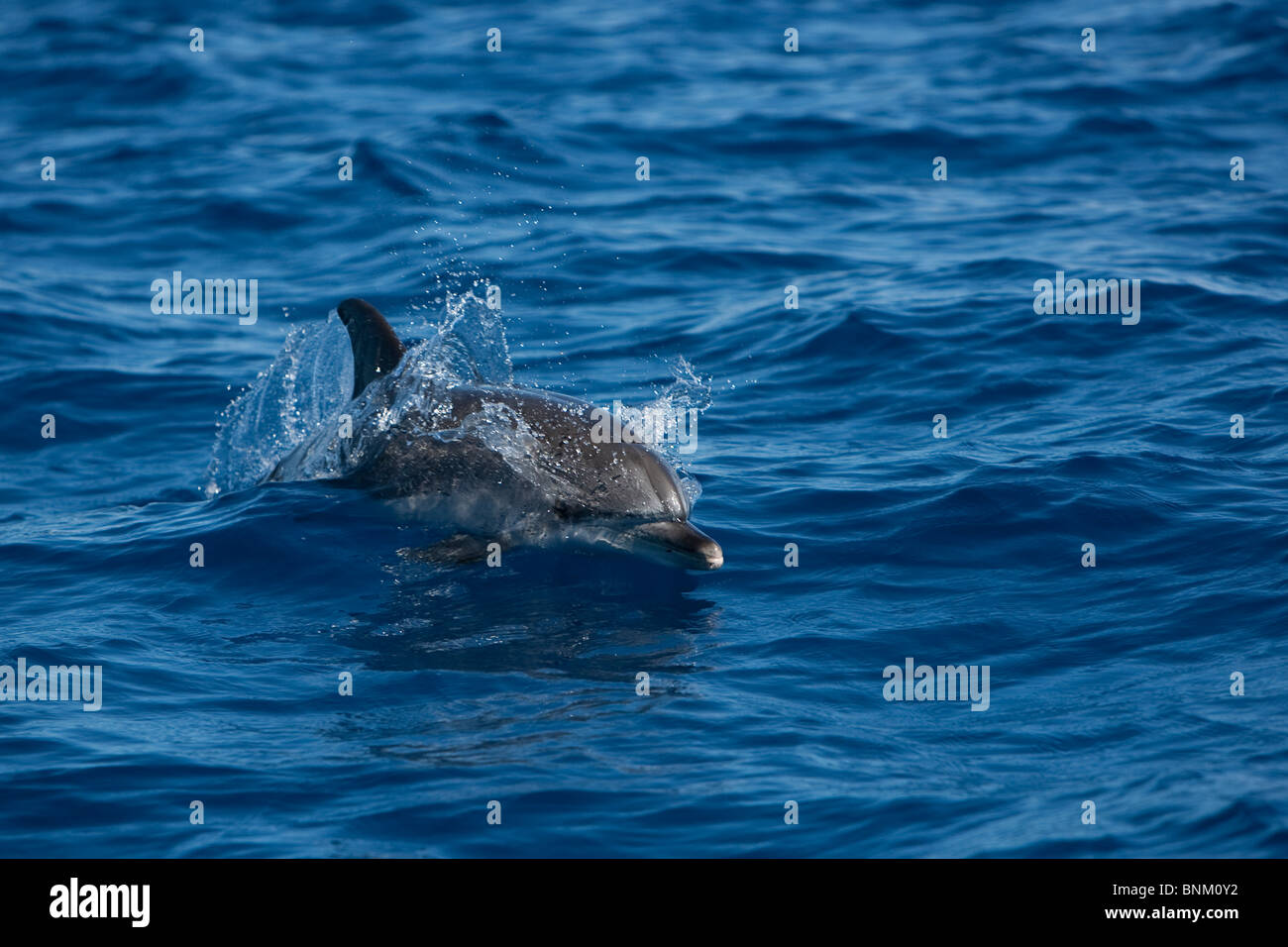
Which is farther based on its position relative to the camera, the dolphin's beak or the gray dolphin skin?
the gray dolphin skin

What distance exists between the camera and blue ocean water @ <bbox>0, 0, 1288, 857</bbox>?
23.4 feet

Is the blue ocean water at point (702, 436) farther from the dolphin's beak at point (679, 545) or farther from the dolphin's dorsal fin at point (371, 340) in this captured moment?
the dolphin's dorsal fin at point (371, 340)

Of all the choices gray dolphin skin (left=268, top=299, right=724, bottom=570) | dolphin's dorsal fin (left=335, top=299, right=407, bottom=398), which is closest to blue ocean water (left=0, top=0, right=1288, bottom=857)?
gray dolphin skin (left=268, top=299, right=724, bottom=570)

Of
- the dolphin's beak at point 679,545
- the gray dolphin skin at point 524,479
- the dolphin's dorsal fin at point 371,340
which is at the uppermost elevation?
the dolphin's dorsal fin at point 371,340

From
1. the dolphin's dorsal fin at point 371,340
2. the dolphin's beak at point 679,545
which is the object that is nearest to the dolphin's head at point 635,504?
the dolphin's beak at point 679,545

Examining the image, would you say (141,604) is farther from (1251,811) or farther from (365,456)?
(1251,811)

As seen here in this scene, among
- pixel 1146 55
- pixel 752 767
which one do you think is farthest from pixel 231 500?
pixel 1146 55

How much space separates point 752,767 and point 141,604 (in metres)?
4.64

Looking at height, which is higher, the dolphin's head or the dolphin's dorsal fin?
the dolphin's dorsal fin

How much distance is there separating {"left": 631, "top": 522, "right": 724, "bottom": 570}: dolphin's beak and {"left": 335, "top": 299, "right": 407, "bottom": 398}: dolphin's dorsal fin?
2565 mm

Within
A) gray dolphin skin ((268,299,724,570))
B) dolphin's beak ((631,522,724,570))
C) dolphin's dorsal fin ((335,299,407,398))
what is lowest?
dolphin's beak ((631,522,724,570))

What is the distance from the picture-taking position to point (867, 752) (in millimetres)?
7453

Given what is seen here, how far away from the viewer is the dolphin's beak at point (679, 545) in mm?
9367

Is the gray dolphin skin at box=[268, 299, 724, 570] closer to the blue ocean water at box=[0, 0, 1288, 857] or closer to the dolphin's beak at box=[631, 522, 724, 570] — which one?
the dolphin's beak at box=[631, 522, 724, 570]
